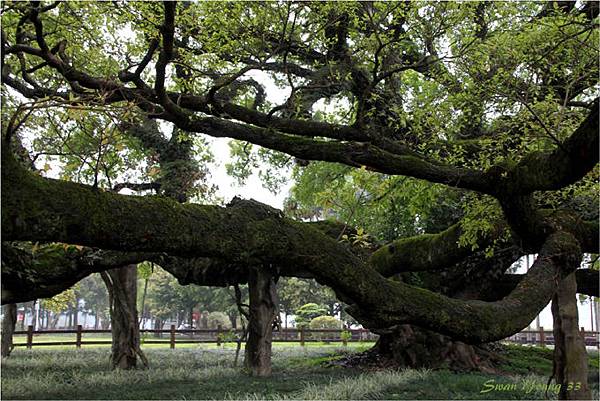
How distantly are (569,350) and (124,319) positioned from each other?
481 inches

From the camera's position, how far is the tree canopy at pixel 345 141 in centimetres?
A: 409

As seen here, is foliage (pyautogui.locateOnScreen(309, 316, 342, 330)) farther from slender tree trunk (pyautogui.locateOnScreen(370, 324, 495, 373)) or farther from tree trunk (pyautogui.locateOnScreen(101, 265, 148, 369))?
tree trunk (pyautogui.locateOnScreen(101, 265, 148, 369))

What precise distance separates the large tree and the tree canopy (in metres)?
0.03

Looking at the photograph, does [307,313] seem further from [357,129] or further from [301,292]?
[357,129]

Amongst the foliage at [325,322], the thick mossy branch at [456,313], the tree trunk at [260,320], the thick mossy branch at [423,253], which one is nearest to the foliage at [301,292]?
the foliage at [325,322]

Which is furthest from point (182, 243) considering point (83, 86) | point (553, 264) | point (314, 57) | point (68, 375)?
point (68, 375)

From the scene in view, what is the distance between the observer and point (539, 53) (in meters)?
7.53

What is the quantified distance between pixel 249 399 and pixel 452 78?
714cm

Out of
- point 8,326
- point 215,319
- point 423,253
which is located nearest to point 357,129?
point 423,253

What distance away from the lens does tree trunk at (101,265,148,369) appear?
1477 centimetres

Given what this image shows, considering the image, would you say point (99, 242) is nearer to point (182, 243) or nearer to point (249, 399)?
point (182, 243)

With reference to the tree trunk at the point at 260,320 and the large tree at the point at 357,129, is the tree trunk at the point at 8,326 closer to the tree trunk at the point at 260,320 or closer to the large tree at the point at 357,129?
the large tree at the point at 357,129

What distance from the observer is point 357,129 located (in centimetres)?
874

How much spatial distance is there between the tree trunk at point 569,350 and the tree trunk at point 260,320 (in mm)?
6722
